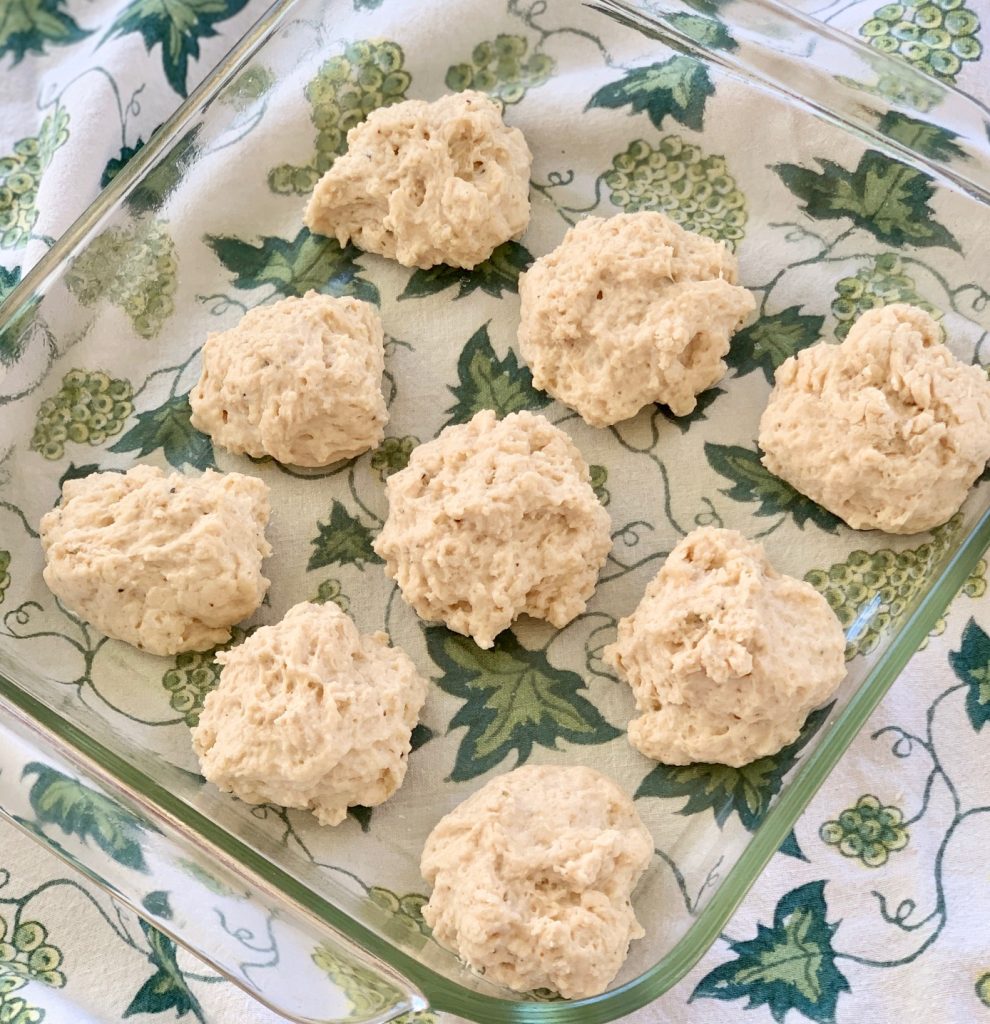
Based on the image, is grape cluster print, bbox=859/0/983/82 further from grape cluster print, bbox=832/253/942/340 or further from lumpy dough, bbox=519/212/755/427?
lumpy dough, bbox=519/212/755/427

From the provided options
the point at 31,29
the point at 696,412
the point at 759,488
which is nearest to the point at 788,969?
the point at 759,488

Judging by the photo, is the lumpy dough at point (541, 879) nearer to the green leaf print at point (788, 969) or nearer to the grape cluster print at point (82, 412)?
the green leaf print at point (788, 969)

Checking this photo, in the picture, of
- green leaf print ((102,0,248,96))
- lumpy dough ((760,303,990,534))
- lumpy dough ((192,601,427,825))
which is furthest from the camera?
green leaf print ((102,0,248,96))

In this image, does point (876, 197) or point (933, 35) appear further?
point (933, 35)

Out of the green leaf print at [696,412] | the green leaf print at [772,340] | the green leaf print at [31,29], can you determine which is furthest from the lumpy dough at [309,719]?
the green leaf print at [31,29]

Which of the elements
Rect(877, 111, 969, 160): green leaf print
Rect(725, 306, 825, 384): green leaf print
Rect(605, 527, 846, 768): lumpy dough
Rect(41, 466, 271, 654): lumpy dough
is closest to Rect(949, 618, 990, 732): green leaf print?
Rect(605, 527, 846, 768): lumpy dough

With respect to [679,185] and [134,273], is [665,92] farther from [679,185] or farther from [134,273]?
[134,273]

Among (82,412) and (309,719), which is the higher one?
(82,412)

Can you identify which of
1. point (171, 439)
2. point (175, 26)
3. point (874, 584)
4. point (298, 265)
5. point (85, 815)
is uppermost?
point (175, 26)
